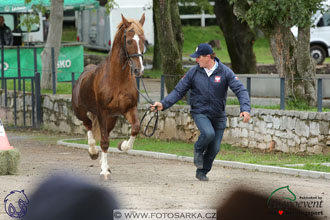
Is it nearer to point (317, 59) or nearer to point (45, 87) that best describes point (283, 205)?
point (45, 87)

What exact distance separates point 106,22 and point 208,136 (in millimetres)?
26741

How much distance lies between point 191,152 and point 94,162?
220 cm

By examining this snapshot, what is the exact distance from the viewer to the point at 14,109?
19953mm

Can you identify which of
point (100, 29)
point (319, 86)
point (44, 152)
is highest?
point (100, 29)

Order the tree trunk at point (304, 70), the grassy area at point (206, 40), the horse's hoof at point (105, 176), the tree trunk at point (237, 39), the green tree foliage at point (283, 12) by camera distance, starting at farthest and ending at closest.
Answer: the grassy area at point (206, 40), the tree trunk at point (237, 39), the tree trunk at point (304, 70), the green tree foliage at point (283, 12), the horse's hoof at point (105, 176)

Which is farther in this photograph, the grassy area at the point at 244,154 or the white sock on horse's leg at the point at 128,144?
the grassy area at the point at 244,154

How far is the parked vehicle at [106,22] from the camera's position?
33188 mm

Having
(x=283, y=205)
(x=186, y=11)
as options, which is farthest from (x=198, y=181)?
(x=186, y=11)

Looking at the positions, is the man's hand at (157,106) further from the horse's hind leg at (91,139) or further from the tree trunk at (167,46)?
the tree trunk at (167,46)

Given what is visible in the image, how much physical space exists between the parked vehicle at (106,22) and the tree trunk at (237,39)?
10015mm

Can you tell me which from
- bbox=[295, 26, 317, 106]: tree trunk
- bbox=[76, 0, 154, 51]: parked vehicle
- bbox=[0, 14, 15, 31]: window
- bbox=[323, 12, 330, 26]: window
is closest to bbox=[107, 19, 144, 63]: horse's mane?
bbox=[295, 26, 317, 106]: tree trunk

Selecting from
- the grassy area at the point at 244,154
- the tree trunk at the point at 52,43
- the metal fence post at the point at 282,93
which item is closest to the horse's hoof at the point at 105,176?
the grassy area at the point at 244,154

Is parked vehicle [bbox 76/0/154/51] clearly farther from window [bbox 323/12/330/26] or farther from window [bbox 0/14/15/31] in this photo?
window [bbox 323/12/330/26]

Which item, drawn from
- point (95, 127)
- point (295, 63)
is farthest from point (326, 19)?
point (95, 127)
